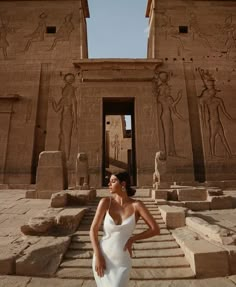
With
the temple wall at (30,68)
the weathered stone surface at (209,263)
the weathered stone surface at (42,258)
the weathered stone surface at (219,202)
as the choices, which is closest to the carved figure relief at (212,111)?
the weathered stone surface at (219,202)

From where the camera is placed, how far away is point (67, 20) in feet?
46.1

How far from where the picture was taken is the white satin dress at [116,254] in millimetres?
1863

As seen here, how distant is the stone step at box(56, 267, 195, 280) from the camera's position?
3045mm

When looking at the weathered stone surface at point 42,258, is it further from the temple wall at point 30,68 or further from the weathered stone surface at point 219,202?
the temple wall at point 30,68

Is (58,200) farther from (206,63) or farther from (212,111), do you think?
(206,63)

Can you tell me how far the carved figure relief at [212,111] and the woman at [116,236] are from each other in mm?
10639

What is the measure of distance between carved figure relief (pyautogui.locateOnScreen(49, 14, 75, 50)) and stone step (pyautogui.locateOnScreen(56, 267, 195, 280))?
494 inches

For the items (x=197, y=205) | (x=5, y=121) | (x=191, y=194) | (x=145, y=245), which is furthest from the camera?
(x=5, y=121)

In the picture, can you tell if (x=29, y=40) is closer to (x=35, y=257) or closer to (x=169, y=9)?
(x=169, y=9)

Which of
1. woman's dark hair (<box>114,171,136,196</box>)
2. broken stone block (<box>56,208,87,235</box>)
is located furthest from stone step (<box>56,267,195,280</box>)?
woman's dark hair (<box>114,171,136,196</box>)

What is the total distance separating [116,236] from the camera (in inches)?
75.4

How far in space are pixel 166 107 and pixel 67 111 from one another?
4627 millimetres

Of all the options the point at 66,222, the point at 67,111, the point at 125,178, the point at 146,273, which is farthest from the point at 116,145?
the point at 125,178

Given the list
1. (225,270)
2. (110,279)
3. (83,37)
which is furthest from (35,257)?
(83,37)
